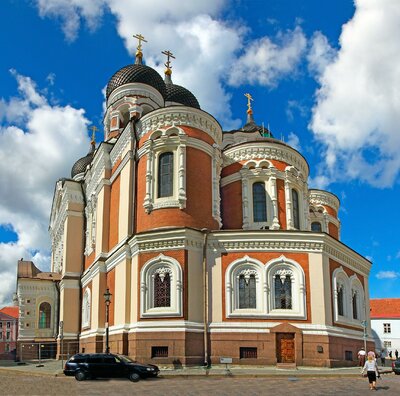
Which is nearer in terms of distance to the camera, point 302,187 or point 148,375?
point 148,375

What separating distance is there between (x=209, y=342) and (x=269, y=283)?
4.22 m

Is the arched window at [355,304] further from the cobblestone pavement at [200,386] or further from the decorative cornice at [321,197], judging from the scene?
the decorative cornice at [321,197]

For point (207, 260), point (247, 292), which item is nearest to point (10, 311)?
point (207, 260)

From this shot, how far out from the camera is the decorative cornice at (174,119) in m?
30.5

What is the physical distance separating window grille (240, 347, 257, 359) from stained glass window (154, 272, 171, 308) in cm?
442

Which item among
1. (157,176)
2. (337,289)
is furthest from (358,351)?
(157,176)

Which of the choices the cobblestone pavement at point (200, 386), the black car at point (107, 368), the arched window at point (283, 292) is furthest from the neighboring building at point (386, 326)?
the black car at point (107, 368)

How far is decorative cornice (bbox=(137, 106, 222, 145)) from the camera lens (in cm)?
3053

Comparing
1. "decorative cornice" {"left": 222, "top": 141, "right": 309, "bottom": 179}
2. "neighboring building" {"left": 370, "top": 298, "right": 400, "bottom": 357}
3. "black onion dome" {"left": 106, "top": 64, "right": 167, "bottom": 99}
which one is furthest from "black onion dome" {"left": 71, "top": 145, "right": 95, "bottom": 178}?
"neighboring building" {"left": 370, "top": 298, "right": 400, "bottom": 357}

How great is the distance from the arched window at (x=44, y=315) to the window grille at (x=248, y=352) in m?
21.9

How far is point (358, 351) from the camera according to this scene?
98.0ft

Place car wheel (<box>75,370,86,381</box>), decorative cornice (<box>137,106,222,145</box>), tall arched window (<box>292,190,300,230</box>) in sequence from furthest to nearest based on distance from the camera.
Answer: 1. tall arched window (<box>292,190,300,230</box>)
2. decorative cornice (<box>137,106,222,145</box>)
3. car wheel (<box>75,370,86,381</box>)

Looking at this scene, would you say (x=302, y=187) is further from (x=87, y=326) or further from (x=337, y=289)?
(x=87, y=326)

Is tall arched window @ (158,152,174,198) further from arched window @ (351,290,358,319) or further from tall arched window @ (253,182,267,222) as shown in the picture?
arched window @ (351,290,358,319)
